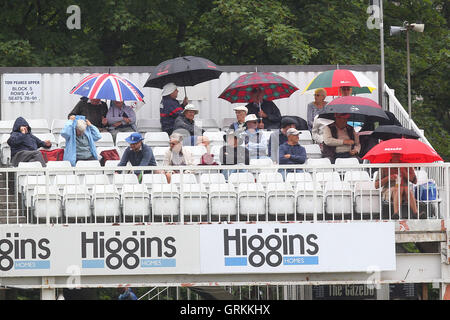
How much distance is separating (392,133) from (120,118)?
5210 millimetres

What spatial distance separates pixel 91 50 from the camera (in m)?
29.2

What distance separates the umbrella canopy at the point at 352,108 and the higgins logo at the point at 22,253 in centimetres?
502

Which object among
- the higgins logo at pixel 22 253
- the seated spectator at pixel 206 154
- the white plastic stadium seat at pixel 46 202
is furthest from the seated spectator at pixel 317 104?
the higgins logo at pixel 22 253

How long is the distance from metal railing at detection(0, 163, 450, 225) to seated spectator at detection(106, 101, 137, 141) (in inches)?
141

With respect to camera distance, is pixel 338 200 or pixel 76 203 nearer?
pixel 76 203

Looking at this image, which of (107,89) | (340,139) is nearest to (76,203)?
(107,89)

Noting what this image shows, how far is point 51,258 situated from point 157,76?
5154 millimetres

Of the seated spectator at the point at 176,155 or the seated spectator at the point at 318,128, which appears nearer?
the seated spectator at the point at 176,155

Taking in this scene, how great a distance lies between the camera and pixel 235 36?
28.1m

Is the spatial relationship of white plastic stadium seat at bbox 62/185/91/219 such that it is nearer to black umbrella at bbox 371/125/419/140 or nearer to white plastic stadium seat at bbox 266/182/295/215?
white plastic stadium seat at bbox 266/182/295/215

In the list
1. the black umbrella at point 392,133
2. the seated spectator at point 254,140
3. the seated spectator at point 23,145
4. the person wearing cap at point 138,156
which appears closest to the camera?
the person wearing cap at point 138,156

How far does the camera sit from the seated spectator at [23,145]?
19.1 m

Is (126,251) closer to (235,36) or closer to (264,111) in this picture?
(264,111)

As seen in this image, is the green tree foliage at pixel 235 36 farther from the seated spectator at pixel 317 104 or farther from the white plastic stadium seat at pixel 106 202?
the white plastic stadium seat at pixel 106 202
